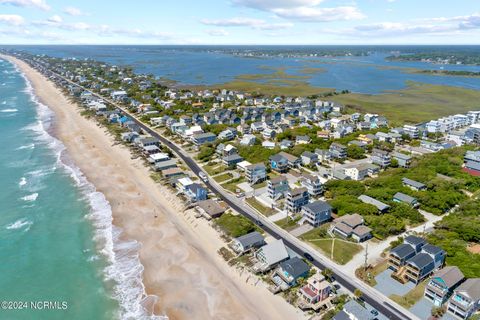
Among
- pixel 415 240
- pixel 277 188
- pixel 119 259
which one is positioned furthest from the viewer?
pixel 277 188

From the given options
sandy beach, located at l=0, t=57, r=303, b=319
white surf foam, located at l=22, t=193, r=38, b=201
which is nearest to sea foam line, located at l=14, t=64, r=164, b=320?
sandy beach, located at l=0, t=57, r=303, b=319

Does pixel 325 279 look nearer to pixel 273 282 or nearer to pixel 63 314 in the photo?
pixel 273 282

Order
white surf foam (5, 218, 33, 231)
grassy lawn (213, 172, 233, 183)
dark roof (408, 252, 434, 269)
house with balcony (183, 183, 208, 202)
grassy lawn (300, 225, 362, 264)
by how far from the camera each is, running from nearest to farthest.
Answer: dark roof (408, 252, 434, 269) → grassy lawn (300, 225, 362, 264) → white surf foam (5, 218, 33, 231) → house with balcony (183, 183, 208, 202) → grassy lawn (213, 172, 233, 183)

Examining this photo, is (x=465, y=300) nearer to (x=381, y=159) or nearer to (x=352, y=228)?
(x=352, y=228)

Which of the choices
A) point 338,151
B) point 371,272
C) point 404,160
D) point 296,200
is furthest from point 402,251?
point 338,151

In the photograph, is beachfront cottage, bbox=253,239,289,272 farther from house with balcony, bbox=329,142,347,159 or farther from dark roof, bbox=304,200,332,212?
house with balcony, bbox=329,142,347,159

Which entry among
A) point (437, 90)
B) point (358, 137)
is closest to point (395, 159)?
point (358, 137)
